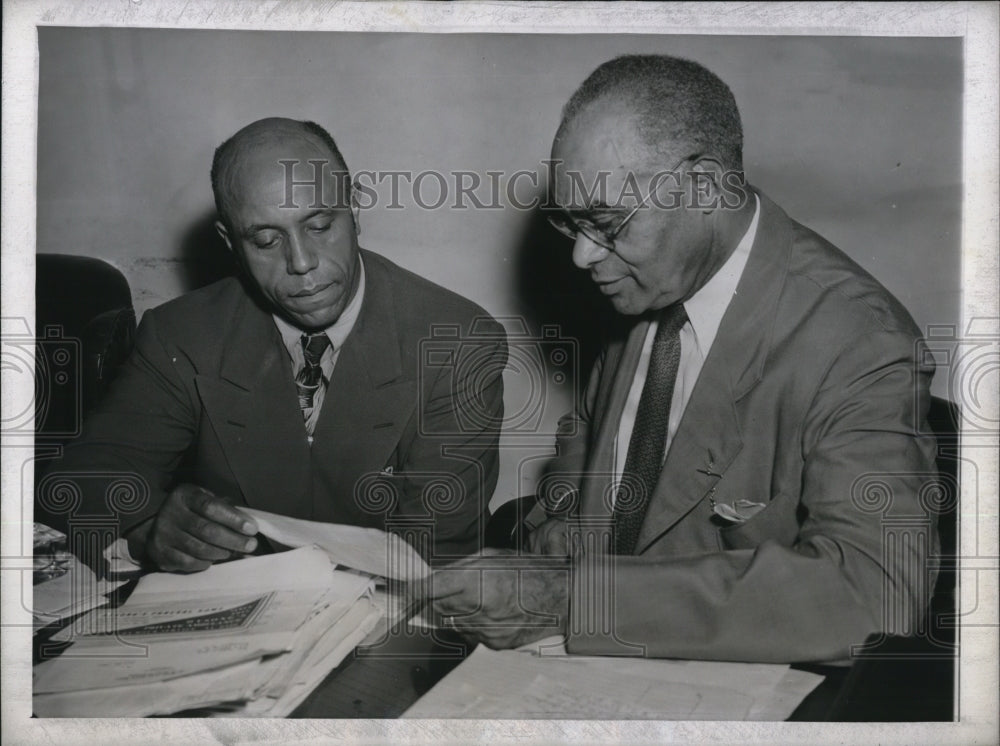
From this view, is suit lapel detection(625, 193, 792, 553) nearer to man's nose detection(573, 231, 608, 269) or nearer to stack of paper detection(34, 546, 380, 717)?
man's nose detection(573, 231, 608, 269)

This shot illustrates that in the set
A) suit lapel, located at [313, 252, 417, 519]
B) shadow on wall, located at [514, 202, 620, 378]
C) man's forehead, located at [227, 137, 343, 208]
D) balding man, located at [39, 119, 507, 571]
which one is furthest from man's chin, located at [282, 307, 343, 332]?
shadow on wall, located at [514, 202, 620, 378]

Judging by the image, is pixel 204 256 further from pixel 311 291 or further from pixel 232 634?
pixel 232 634

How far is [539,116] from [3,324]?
Answer: 1.18 metres

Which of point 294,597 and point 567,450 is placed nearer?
point 294,597

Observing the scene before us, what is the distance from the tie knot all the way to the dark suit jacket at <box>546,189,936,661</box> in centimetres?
68

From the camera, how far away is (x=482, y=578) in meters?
1.90

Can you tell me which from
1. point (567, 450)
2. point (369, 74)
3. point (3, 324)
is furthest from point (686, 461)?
point (3, 324)

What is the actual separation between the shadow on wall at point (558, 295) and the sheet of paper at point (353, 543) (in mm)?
492

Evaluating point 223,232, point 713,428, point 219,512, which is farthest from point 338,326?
point 713,428

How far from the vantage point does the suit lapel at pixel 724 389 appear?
1.82 meters

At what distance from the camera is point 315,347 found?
78.5 inches

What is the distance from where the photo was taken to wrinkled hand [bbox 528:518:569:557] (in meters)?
1.93

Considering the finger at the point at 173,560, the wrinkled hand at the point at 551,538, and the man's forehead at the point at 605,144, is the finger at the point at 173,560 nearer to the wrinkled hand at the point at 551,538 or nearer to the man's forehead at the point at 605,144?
the wrinkled hand at the point at 551,538

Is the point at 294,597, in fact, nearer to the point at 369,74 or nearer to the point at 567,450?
the point at 567,450
